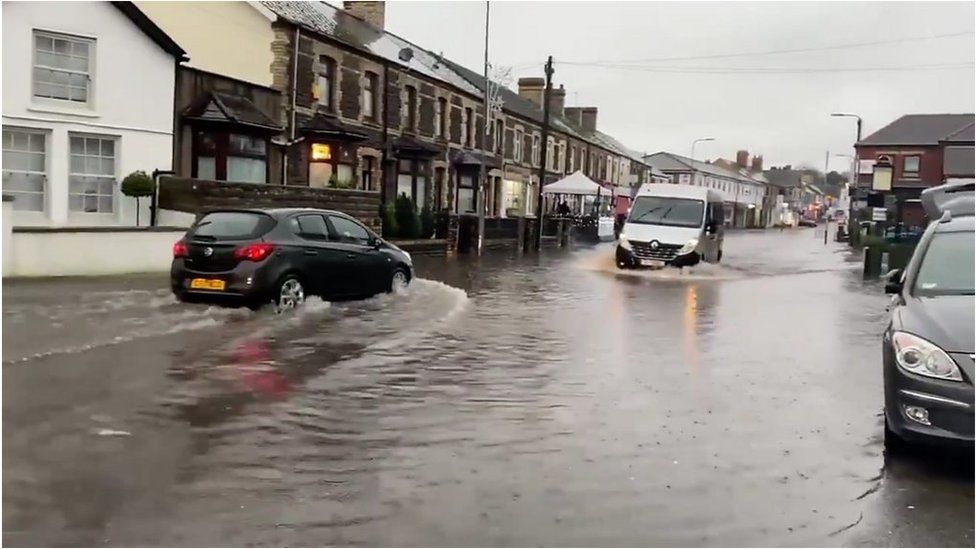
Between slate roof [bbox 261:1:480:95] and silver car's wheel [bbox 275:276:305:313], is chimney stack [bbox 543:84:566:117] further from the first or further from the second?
silver car's wheel [bbox 275:276:305:313]

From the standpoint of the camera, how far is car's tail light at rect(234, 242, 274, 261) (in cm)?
1280

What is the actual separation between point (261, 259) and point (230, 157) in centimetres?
1190

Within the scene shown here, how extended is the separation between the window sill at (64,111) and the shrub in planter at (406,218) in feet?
35.9

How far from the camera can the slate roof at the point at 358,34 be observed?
1182 inches

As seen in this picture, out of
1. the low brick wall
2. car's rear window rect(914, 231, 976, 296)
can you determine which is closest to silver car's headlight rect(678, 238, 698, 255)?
the low brick wall

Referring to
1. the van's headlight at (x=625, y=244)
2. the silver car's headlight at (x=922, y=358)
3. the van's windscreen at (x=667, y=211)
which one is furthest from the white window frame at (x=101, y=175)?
the silver car's headlight at (x=922, y=358)

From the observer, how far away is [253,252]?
12.8 meters

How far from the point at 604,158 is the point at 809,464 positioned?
211 feet

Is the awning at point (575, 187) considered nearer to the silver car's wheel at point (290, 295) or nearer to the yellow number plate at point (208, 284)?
the silver car's wheel at point (290, 295)

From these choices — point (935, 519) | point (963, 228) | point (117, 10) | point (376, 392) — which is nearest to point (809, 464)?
point (935, 519)

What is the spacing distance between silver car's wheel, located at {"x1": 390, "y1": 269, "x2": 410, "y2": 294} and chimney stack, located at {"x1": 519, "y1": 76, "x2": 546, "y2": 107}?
47.6 m

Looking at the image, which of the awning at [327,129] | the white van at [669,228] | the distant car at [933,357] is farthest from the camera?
the awning at [327,129]

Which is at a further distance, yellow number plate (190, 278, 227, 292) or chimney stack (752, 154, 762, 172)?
chimney stack (752, 154, 762, 172)

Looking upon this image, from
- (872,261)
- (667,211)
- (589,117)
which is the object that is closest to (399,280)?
(667,211)
